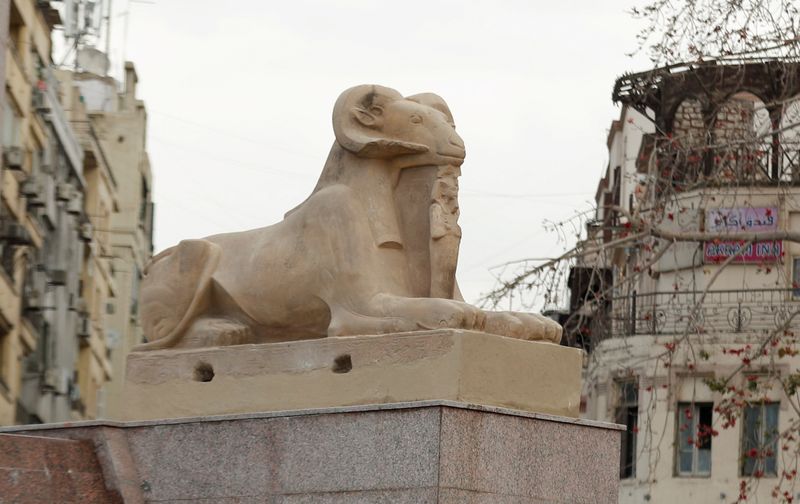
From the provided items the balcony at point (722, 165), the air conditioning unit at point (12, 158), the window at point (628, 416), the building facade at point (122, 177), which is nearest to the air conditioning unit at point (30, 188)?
the air conditioning unit at point (12, 158)

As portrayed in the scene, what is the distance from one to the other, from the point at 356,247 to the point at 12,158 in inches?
1024

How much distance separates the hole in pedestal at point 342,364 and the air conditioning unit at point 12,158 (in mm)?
26071

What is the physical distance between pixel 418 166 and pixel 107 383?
44718mm

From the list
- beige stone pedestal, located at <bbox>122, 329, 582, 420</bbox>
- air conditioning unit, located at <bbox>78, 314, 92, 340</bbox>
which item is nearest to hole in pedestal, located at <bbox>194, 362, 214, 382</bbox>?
beige stone pedestal, located at <bbox>122, 329, 582, 420</bbox>

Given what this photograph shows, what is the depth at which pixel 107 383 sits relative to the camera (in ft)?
181

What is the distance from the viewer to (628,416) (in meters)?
40.8

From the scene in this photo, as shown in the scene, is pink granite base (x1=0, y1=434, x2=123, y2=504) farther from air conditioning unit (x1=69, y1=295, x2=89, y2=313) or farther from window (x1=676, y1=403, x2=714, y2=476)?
air conditioning unit (x1=69, y1=295, x2=89, y2=313)

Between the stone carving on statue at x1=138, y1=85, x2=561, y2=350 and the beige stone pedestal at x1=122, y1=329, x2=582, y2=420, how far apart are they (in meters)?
0.16

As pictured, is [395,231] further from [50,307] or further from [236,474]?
[50,307]

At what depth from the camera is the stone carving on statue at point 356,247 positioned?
11.1 metres

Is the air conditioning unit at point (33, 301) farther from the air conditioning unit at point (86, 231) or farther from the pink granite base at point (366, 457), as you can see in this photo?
the pink granite base at point (366, 457)

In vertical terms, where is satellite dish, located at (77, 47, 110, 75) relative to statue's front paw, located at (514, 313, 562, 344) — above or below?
above

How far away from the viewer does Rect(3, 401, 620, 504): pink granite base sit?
10.1 meters

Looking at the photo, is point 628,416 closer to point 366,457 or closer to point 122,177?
point 122,177
